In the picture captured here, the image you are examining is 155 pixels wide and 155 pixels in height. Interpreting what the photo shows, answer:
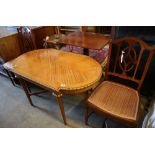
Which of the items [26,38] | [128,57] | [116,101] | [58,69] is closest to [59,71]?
[58,69]

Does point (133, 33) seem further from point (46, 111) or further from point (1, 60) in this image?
point (1, 60)

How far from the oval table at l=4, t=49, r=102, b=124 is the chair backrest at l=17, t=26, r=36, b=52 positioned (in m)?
0.40

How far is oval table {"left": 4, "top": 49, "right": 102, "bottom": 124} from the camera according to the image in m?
1.26

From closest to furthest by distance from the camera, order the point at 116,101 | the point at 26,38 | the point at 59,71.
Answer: the point at 116,101 < the point at 59,71 < the point at 26,38

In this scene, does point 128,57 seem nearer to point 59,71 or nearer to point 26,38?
point 59,71

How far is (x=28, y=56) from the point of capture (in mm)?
1771

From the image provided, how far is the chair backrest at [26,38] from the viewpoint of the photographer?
2.05 m

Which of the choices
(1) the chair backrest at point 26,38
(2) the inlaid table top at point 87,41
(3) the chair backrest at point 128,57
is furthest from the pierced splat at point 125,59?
(1) the chair backrest at point 26,38

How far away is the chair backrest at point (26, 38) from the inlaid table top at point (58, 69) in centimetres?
39

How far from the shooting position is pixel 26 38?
2.15 m

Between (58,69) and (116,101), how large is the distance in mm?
710

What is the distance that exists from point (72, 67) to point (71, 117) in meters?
0.73

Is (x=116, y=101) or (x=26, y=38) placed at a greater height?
(x=26, y=38)

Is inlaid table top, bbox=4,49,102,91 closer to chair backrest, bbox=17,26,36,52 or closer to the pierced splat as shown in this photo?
the pierced splat
